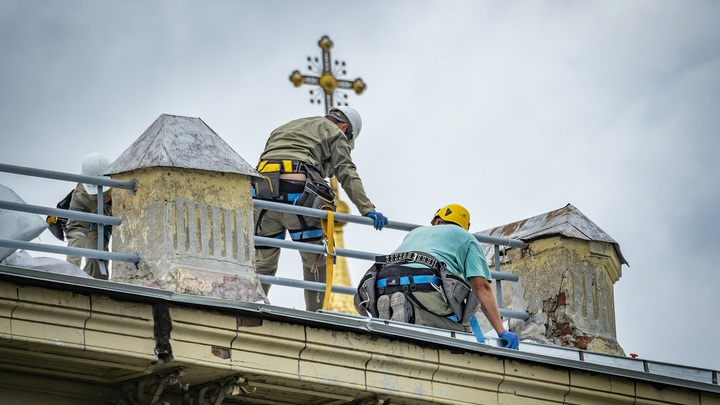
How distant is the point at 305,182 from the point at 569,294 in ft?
7.74

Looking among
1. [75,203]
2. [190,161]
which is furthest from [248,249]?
[75,203]

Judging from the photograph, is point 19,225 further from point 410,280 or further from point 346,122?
point 346,122

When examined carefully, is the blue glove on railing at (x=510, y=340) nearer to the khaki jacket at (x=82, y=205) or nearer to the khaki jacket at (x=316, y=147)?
the khaki jacket at (x=316, y=147)

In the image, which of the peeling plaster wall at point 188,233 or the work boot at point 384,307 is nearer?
the peeling plaster wall at point 188,233

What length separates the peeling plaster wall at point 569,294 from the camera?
1413 cm

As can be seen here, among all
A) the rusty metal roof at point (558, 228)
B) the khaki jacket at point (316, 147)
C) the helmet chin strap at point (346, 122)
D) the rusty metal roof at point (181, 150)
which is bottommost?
the rusty metal roof at point (558, 228)

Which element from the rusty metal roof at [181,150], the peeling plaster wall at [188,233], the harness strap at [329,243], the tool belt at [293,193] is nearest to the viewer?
the peeling plaster wall at [188,233]

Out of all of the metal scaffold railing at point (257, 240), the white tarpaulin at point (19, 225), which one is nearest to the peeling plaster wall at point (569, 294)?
the metal scaffold railing at point (257, 240)

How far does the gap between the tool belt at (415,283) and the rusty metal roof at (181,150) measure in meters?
1.31

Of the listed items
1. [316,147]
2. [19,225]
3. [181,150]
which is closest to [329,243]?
[181,150]

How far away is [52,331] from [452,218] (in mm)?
3899

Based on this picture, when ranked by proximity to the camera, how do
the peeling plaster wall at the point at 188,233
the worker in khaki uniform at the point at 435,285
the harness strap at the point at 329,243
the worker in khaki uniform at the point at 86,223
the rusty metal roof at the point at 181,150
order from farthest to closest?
the worker in khaki uniform at the point at 86,223, the harness strap at the point at 329,243, the worker in khaki uniform at the point at 435,285, the rusty metal roof at the point at 181,150, the peeling plaster wall at the point at 188,233

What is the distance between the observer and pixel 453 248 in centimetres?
1294

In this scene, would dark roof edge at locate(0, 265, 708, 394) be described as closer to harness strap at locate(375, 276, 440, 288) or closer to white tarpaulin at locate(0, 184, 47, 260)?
harness strap at locate(375, 276, 440, 288)
